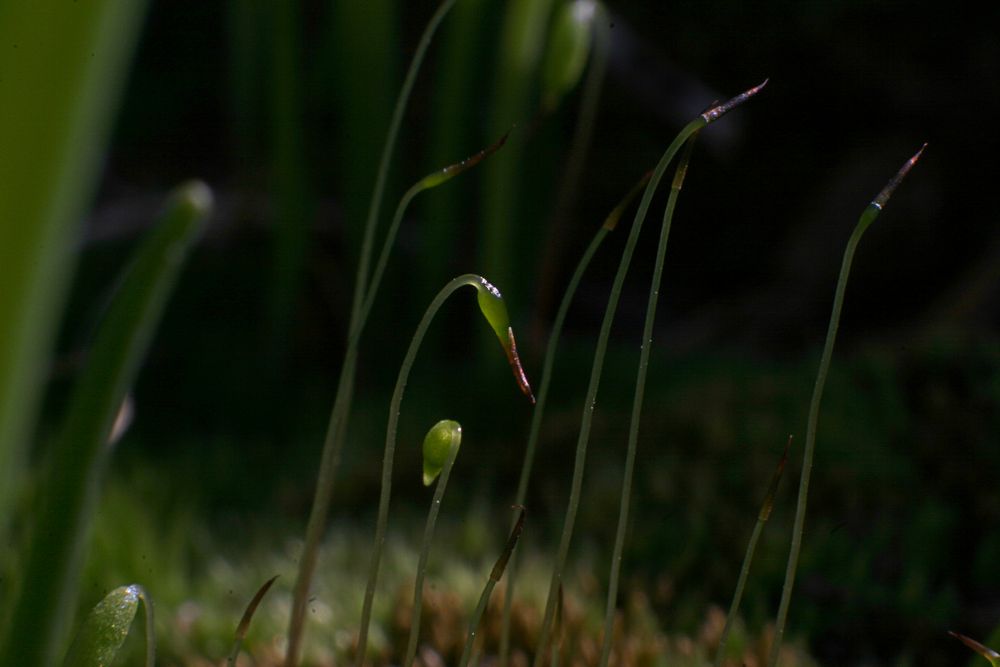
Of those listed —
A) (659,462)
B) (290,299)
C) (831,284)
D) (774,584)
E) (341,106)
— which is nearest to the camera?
(774,584)

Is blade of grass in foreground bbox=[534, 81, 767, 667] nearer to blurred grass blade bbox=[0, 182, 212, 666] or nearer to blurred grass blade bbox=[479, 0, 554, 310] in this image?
blurred grass blade bbox=[0, 182, 212, 666]

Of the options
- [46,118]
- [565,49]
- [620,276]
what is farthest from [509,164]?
[46,118]

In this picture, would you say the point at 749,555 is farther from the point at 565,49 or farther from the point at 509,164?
the point at 509,164

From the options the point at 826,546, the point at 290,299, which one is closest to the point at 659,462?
the point at 826,546

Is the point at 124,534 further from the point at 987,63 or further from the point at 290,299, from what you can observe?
the point at 987,63

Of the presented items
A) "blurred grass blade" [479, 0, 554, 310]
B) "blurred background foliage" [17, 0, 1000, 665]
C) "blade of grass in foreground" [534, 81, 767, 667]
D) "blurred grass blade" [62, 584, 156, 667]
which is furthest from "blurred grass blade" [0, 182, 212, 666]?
"blurred grass blade" [479, 0, 554, 310]
